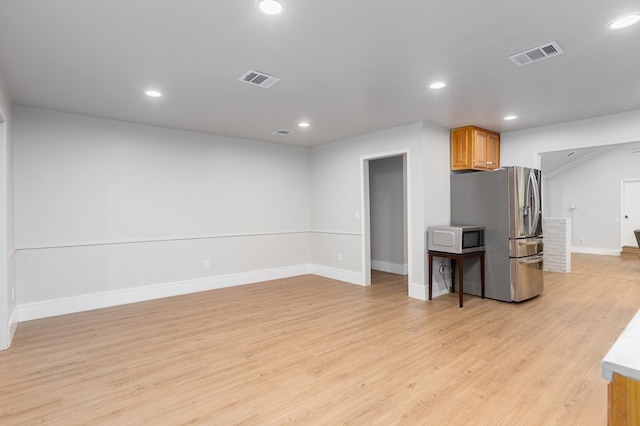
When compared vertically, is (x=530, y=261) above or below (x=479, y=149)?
below

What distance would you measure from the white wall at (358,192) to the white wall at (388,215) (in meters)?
1.29

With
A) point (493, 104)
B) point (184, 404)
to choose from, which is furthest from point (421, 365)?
point (493, 104)

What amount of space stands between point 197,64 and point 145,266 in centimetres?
317

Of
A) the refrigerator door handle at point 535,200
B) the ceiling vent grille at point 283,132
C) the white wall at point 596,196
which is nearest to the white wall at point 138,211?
the ceiling vent grille at point 283,132

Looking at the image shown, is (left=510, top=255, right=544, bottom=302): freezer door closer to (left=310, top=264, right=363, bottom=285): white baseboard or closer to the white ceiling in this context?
the white ceiling

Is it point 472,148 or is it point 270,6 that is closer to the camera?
point 270,6

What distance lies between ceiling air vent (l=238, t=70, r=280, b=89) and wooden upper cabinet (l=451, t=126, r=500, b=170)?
10.2 feet

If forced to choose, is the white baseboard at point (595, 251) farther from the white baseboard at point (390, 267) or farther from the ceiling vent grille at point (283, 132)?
the ceiling vent grille at point (283, 132)

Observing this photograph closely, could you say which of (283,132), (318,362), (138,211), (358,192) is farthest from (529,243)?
(138,211)

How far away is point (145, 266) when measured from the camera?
4809mm

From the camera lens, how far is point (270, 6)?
6.62 ft

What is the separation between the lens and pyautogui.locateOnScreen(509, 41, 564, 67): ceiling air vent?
255cm

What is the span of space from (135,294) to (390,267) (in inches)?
179

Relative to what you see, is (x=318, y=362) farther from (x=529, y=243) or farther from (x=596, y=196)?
(x=596, y=196)
